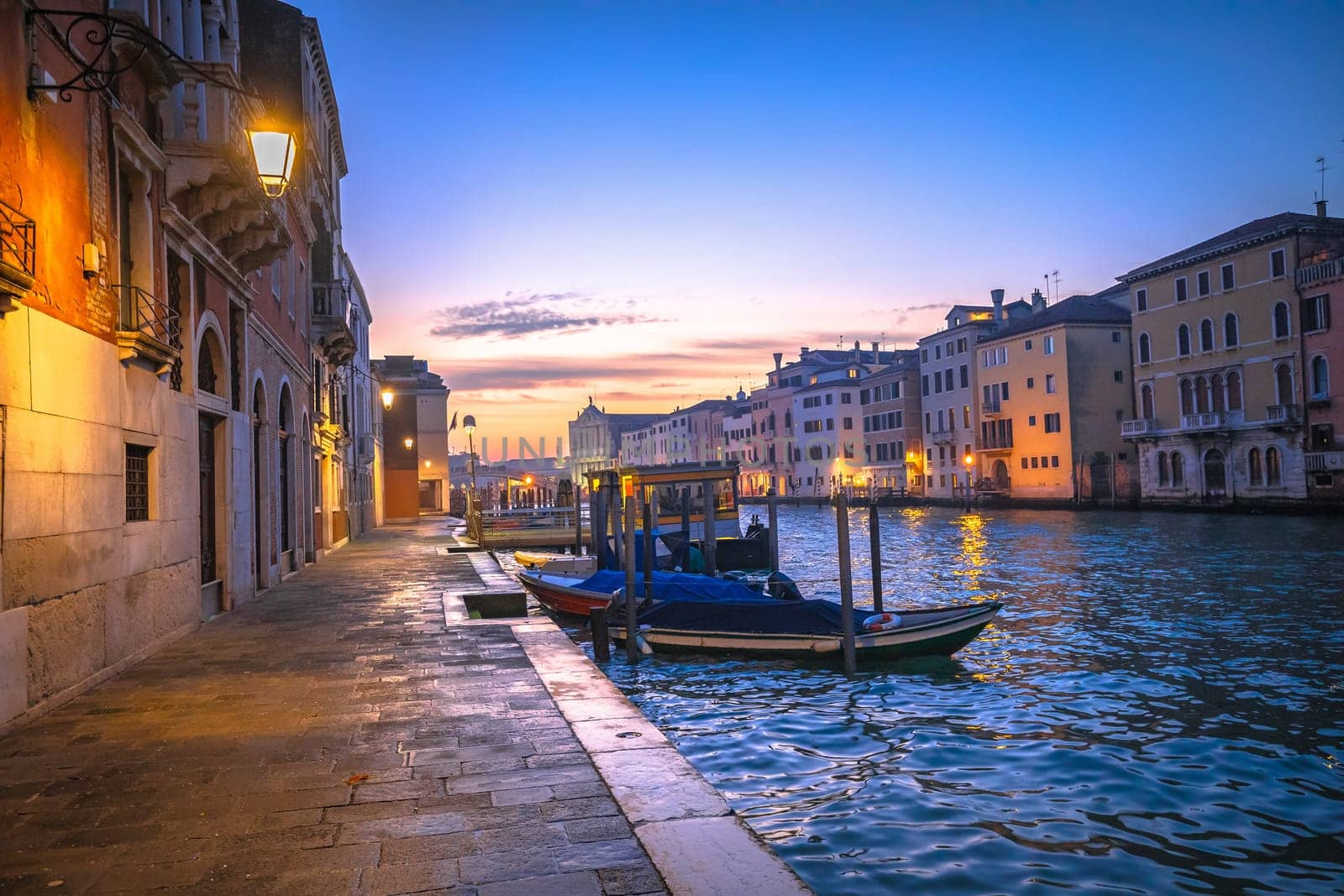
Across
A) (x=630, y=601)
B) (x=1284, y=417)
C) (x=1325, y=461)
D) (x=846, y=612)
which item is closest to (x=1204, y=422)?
(x=1284, y=417)

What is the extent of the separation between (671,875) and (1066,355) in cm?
5037

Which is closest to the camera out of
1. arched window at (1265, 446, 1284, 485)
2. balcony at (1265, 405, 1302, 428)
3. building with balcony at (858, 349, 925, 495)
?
balcony at (1265, 405, 1302, 428)

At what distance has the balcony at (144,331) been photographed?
310 inches

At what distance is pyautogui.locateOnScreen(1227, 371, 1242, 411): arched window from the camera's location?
3997 cm

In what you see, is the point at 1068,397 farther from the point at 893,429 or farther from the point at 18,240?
the point at 18,240

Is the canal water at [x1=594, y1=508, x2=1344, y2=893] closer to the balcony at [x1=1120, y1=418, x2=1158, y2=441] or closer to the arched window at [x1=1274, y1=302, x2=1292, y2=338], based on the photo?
the arched window at [x1=1274, y1=302, x2=1292, y2=338]

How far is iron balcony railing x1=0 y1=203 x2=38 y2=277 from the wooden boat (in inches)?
328

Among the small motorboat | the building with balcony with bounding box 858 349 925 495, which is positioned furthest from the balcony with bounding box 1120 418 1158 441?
the small motorboat

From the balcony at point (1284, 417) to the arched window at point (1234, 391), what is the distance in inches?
89.1

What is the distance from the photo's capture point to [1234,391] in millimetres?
40281

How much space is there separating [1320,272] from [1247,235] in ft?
11.7

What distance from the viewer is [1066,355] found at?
49.4 meters

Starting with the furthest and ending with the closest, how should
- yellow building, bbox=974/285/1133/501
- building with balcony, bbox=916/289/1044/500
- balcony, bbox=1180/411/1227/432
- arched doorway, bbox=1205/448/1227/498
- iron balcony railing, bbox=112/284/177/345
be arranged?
building with balcony, bbox=916/289/1044/500 → yellow building, bbox=974/285/1133/501 → arched doorway, bbox=1205/448/1227/498 → balcony, bbox=1180/411/1227/432 → iron balcony railing, bbox=112/284/177/345

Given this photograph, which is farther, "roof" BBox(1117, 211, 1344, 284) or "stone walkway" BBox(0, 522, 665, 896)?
"roof" BBox(1117, 211, 1344, 284)
